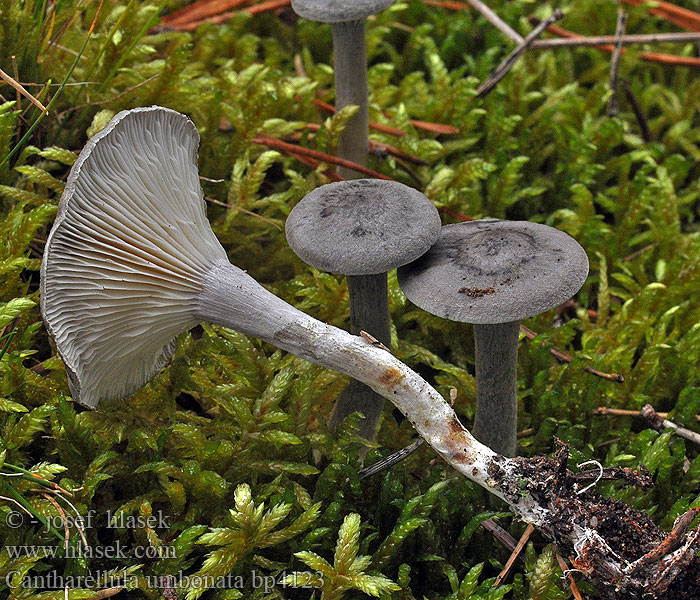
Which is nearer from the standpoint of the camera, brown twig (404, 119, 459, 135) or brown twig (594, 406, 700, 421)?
brown twig (594, 406, 700, 421)

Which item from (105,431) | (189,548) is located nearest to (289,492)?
(189,548)

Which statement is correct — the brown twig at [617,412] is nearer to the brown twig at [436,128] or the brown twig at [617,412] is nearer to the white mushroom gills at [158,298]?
the white mushroom gills at [158,298]

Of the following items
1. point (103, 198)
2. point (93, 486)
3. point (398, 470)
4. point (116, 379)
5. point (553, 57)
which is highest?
point (103, 198)

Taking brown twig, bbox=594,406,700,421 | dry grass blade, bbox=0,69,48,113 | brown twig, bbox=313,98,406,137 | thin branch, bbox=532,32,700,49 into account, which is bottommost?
brown twig, bbox=594,406,700,421

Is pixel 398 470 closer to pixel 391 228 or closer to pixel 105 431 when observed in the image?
pixel 391 228

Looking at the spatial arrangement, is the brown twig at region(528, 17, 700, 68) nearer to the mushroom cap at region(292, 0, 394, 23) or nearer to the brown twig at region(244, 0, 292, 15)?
the brown twig at region(244, 0, 292, 15)

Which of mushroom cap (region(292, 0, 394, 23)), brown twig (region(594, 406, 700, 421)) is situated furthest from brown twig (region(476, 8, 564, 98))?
brown twig (region(594, 406, 700, 421))

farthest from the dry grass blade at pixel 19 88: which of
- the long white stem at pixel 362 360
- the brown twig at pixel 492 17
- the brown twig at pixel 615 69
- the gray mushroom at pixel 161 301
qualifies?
the brown twig at pixel 615 69
